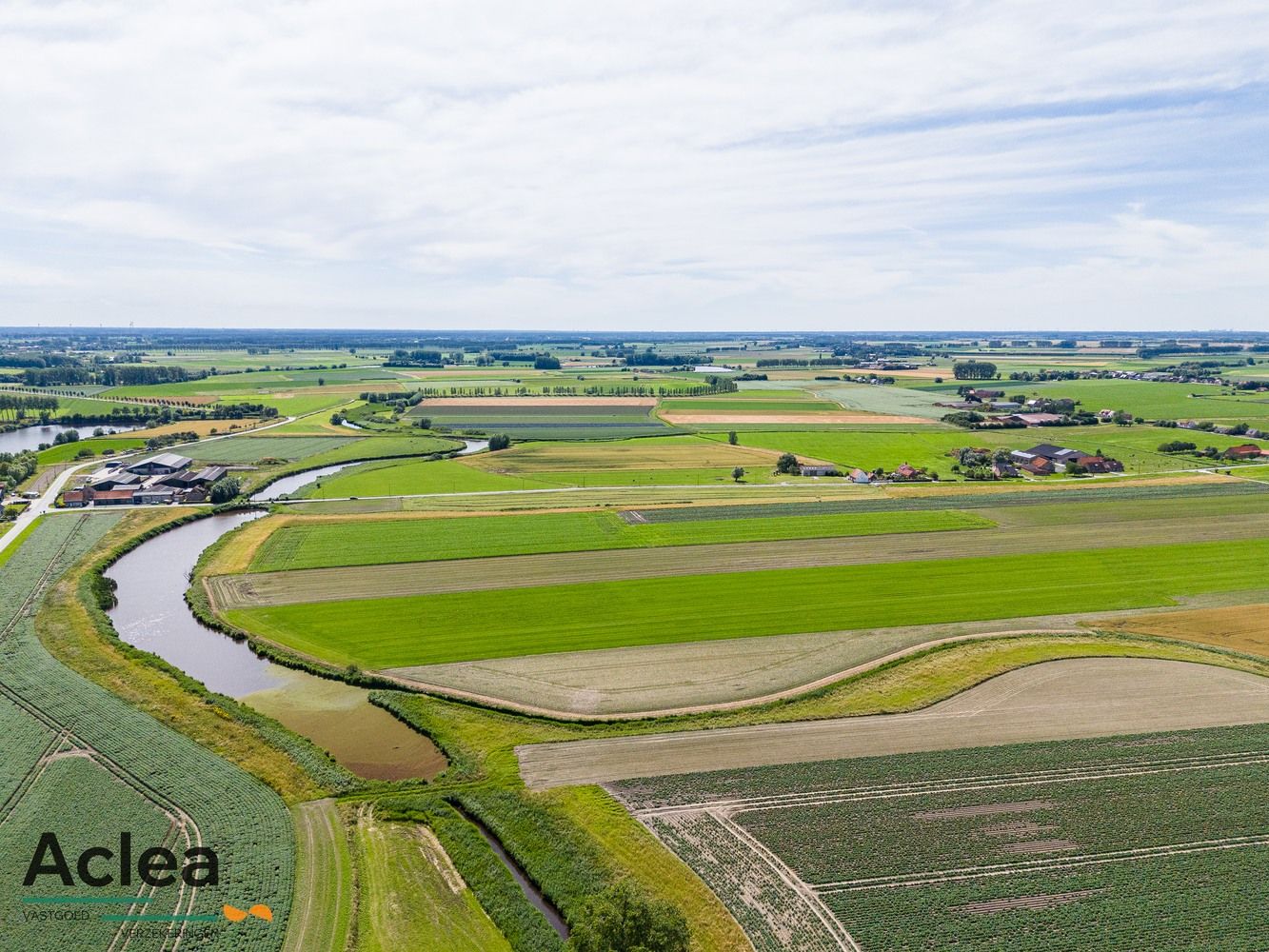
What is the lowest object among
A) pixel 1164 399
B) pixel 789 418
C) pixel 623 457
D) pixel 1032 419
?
pixel 623 457

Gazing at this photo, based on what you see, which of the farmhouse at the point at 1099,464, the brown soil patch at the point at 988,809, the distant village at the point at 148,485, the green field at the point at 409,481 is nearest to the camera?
the brown soil patch at the point at 988,809

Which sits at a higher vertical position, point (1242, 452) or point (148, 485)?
point (1242, 452)

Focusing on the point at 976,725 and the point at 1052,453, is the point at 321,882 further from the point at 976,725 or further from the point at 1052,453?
the point at 1052,453

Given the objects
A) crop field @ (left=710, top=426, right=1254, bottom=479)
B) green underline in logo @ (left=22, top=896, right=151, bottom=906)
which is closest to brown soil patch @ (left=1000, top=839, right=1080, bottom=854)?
green underline in logo @ (left=22, top=896, right=151, bottom=906)

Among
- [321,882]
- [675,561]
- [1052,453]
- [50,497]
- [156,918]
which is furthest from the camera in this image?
[1052,453]

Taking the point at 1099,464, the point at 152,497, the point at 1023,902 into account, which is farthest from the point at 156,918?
the point at 1099,464

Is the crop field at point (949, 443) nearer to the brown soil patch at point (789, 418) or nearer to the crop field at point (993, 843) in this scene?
the brown soil patch at point (789, 418)

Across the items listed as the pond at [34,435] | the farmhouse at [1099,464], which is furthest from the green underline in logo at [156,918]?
the pond at [34,435]

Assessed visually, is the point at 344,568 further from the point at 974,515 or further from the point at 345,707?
the point at 974,515
